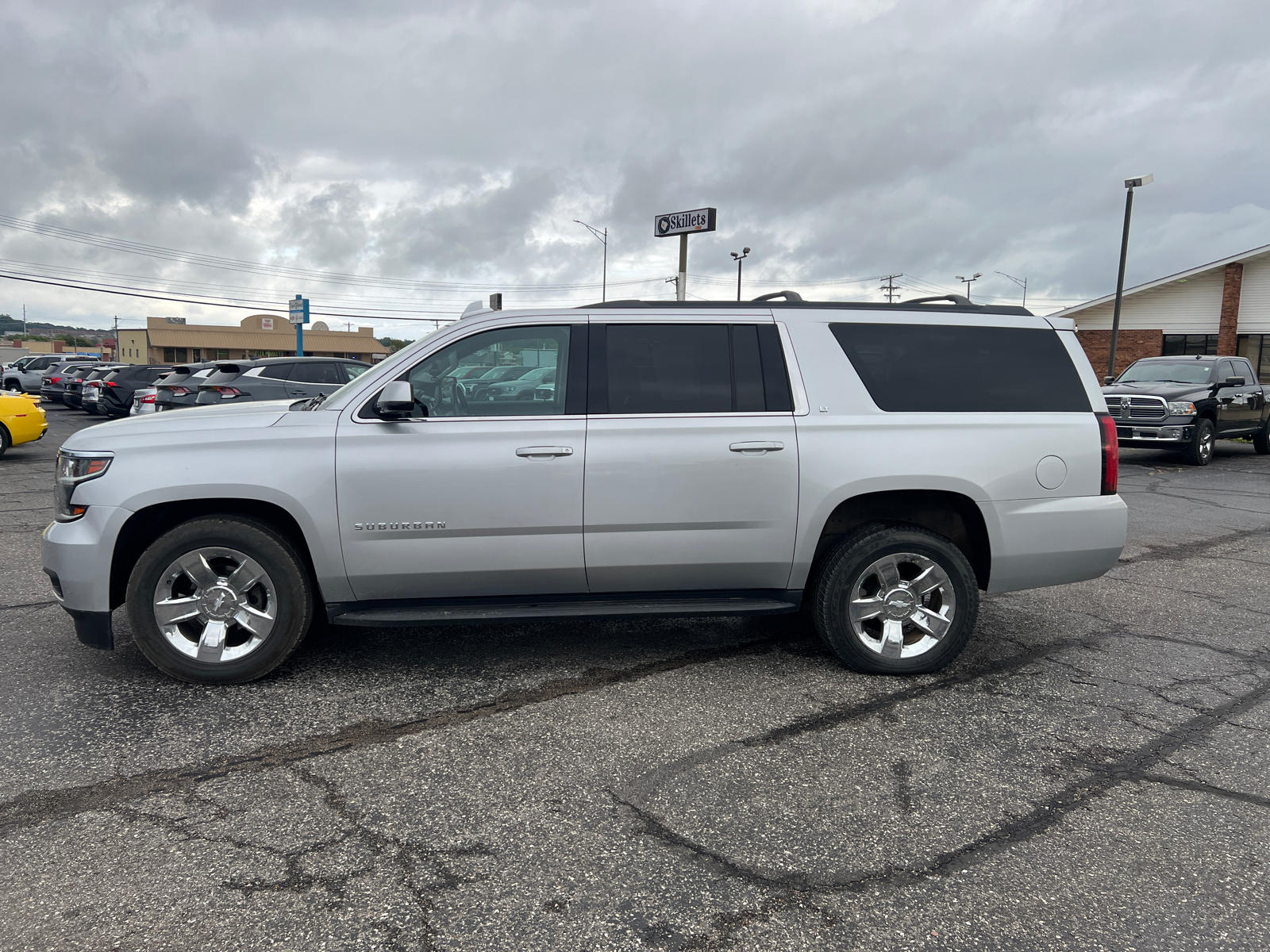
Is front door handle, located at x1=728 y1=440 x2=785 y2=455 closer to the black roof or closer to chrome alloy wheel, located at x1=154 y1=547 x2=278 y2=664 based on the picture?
the black roof

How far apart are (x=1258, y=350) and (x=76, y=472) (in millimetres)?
37353

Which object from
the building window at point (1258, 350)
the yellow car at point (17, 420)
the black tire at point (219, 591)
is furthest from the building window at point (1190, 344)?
the black tire at point (219, 591)

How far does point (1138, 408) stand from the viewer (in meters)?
14.9

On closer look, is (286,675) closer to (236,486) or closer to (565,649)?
(236,486)

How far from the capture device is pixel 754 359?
4.50 m

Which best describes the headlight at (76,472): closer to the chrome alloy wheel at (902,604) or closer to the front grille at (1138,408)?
the chrome alloy wheel at (902,604)

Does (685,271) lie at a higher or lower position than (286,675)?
higher

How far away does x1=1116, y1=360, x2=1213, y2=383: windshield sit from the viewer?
51.1 ft

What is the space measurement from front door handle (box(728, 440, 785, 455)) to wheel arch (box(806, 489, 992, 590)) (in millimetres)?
500

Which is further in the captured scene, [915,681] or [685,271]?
[685,271]

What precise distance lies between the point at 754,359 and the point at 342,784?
2.79 meters

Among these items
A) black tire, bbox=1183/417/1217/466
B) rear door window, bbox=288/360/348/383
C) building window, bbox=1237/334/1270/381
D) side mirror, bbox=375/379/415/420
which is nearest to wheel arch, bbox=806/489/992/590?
side mirror, bbox=375/379/415/420

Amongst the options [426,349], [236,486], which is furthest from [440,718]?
[426,349]

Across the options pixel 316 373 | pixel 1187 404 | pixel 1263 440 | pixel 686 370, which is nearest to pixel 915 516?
pixel 686 370
